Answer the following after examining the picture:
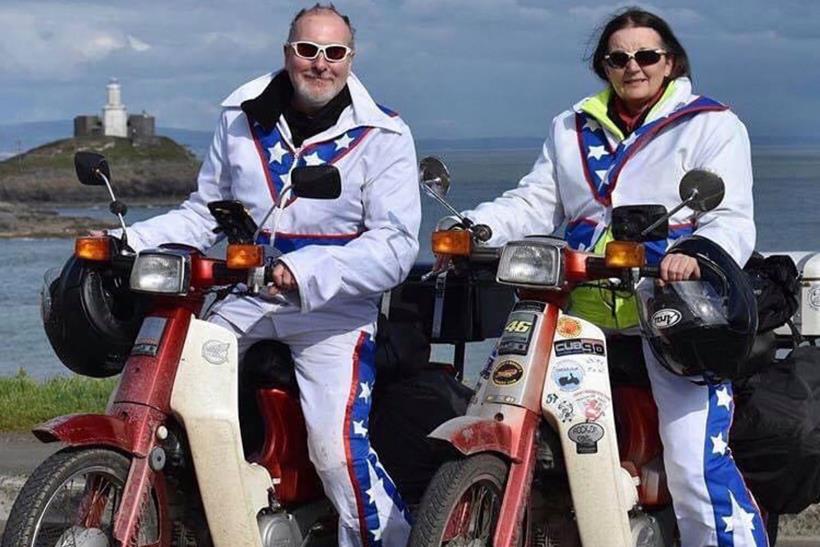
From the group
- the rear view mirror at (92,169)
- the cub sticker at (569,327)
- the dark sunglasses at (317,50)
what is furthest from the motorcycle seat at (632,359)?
the rear view mirror at (92,169)

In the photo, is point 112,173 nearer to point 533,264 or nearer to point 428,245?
point 428,245

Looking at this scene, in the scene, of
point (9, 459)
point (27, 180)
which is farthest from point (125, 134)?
point (9, 459)

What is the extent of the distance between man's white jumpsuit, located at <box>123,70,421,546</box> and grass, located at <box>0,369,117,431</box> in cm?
243

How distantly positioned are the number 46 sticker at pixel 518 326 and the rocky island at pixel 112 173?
62.1m

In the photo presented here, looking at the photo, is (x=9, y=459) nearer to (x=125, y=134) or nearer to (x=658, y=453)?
(x=658, y=453)

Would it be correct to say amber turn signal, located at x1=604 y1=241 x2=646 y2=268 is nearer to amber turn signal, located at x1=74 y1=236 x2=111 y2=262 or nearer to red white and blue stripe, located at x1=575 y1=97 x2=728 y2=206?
red white and blue stripe, located at x1=575 y1=97 x2=728 y2=206

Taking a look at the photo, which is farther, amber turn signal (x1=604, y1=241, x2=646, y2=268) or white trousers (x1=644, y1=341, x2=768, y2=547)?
white trousers (x1=644, y1=341, x2=768, y2=547)

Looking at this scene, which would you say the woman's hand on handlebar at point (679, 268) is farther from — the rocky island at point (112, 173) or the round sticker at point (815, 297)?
the rocky island at point (112, 173)

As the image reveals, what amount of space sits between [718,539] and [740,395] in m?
0.53

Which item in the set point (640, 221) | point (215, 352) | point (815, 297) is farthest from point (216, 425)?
point (815, 297)

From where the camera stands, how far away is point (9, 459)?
737cm

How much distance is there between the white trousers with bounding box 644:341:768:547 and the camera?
16.8ft

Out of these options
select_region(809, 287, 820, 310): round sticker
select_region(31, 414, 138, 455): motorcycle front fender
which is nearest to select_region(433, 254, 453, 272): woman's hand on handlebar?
select_region(31, 414, 138, 455): motorcycle front fender

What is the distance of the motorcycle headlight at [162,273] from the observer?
4.88m
